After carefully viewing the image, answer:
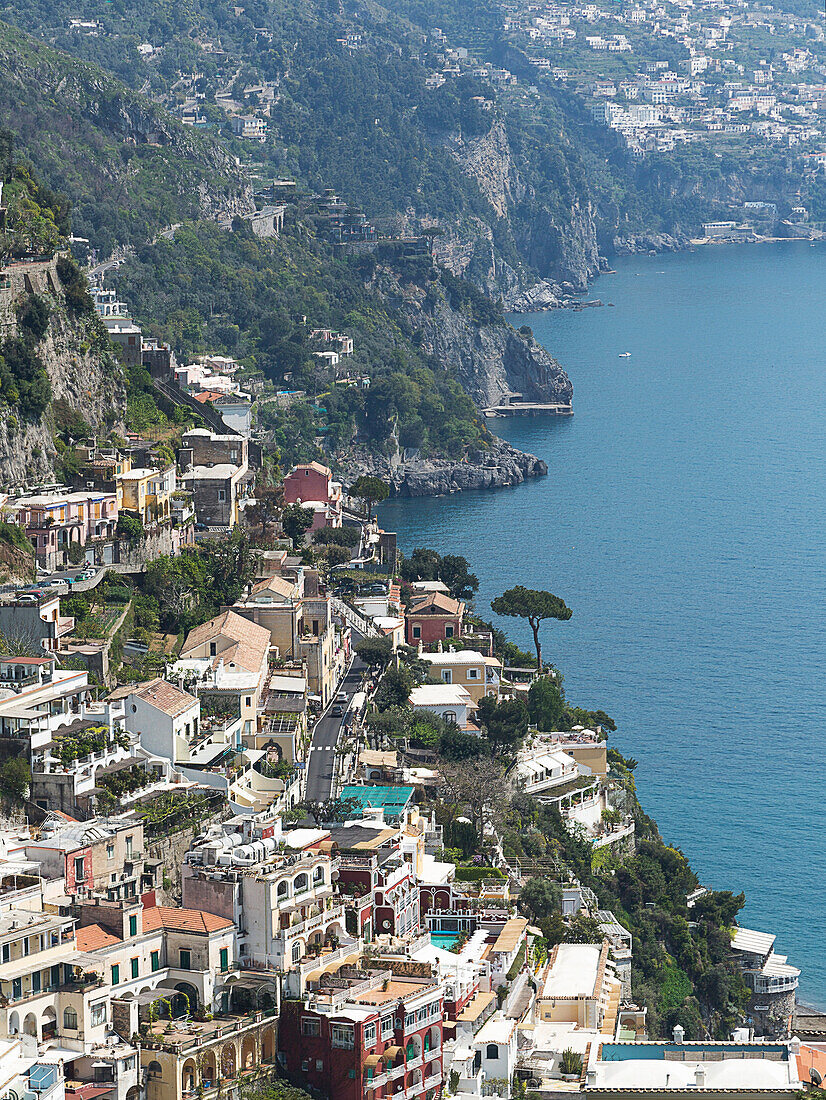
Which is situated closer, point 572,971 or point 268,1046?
point 268,1046

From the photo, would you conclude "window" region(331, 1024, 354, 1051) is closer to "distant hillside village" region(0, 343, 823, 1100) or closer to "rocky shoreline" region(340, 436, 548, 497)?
"distant hillside village" region(0, 343, 823, 1100)

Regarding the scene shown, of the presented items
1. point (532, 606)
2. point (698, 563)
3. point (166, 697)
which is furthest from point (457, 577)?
point (166, 697)

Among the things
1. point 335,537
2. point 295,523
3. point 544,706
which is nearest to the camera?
point 544,706

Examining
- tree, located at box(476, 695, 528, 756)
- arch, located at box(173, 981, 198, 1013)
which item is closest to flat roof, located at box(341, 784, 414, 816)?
tree, located at box(476, 695, 528, 756)

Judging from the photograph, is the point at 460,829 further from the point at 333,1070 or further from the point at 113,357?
the point at 113,357

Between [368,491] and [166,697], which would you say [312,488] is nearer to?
[368,491]

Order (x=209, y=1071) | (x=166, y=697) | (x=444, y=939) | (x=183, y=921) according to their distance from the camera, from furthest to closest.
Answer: (x=166, y=697) < (x=444, y=939) < (x=183, y=921) < (x=209, y=1071)

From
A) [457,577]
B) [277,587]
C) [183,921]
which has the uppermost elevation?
[277,587]
